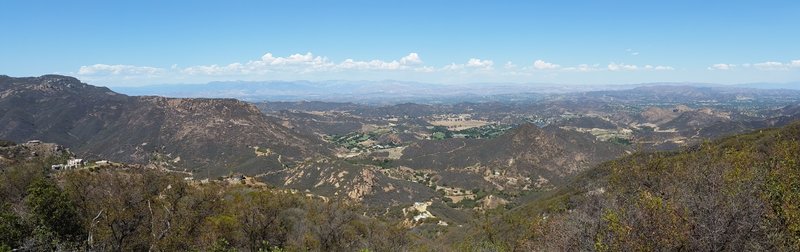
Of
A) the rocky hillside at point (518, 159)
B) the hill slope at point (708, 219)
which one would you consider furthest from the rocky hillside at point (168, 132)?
the hill slope at point (708, 219)

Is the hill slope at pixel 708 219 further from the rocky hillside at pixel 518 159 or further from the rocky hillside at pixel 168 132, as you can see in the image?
the rocky hillside at pixel 168 132

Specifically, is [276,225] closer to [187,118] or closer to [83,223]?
[83,223]

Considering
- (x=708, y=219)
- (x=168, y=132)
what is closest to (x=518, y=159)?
(x=168, y=132)

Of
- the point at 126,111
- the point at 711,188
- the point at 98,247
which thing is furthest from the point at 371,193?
the point at 126,111

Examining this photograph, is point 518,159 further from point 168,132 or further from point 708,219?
point 708,219

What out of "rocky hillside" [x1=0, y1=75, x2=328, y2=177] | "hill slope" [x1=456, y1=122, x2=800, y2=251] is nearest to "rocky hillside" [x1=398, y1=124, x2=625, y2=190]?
"rocky hillside" [x1=0, y1=75, x2=328, y2=177]

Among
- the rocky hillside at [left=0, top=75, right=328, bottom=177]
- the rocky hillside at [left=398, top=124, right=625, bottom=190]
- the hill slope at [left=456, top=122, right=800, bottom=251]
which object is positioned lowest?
the rocky hillside at [left=398, top=124, right=625, bottom=190]

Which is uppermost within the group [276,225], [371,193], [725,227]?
[725,227]

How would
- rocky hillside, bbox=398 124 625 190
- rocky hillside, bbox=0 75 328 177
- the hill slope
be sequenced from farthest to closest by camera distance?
rocky hillside, bbox=0 75 328 177, rocky hillside, bbox=398 124 625 190, the hill slope

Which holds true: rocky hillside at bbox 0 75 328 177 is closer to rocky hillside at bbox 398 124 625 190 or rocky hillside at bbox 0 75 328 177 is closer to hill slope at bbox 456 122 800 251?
rocky hillside at bbox 398 124 625 190
